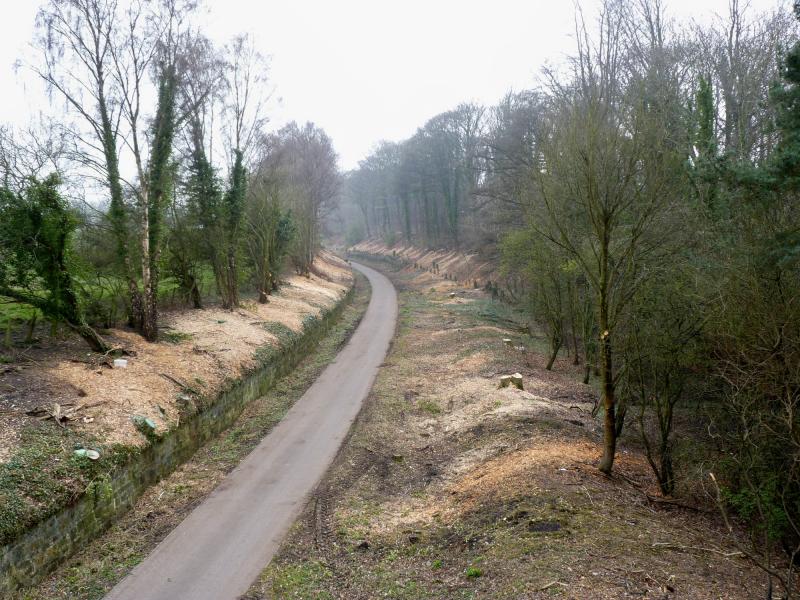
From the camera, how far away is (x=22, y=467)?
9820 millimetres

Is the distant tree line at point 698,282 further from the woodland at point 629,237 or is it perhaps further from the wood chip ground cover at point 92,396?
the wood chip ground cover at point 92,396

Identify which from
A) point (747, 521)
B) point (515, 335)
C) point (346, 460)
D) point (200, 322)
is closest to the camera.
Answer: point (747, 521)

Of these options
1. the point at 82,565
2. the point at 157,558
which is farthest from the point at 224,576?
the point at 82,565

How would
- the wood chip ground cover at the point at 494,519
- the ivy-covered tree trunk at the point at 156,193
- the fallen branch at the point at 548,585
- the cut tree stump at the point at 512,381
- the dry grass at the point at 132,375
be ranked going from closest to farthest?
the fallen branch at the point at 548,585 < the wood chip ground cover at the point at 494,519 < the dry grass at the point at 132,375 < the cut tree stump at the point at 512,381 < the ivy-covered tree trunk at the point at 156,193

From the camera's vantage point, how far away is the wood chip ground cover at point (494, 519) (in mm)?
7496

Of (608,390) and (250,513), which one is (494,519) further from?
(250,513)

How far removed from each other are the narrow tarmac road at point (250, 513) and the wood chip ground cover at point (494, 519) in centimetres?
53

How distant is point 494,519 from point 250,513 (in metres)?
5.19

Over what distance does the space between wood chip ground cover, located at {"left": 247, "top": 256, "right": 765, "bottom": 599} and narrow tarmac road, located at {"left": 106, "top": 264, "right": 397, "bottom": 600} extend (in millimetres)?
532

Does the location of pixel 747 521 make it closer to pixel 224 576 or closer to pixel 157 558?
pixel 224 576

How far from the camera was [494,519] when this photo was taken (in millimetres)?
9594

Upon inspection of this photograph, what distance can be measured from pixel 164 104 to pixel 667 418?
58.4 ft

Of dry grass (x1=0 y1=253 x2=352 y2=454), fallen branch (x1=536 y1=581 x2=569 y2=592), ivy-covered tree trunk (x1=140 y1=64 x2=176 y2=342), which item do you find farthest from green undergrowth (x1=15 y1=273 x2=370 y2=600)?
ivy-covered tree trunk (x1=140 y1=64 x2=176 y2=342)

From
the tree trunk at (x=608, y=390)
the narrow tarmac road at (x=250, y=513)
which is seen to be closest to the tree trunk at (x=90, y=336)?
the narrow tarmac road at (x=250, y=513)
